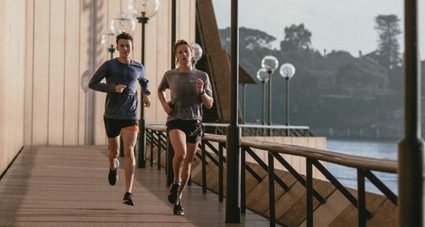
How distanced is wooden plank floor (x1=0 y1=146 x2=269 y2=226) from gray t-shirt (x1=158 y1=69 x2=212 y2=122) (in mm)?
1072

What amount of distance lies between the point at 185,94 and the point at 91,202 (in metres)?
2.22

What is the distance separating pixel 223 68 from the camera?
33.5 meters

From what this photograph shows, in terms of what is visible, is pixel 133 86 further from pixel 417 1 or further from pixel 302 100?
pixel 302 100

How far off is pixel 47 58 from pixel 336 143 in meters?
159

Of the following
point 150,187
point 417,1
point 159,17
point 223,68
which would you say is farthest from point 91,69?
point 417,1

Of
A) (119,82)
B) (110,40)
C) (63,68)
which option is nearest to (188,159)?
(119,82)

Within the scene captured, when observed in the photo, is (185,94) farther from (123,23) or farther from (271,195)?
(123,23)

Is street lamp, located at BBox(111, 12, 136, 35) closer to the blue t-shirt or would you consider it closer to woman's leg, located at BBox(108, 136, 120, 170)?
woman's leg, located at BBox(108, 136, 120, 170)

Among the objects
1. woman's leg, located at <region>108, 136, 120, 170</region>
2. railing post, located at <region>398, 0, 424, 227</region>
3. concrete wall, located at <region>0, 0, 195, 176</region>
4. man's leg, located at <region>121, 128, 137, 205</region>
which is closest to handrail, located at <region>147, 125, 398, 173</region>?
railing post, located at <region>398, 0, 424, 227</region>

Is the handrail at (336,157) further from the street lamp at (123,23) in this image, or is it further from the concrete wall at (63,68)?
the concrete wall at (63,68)

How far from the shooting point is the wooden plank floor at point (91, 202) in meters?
7.22

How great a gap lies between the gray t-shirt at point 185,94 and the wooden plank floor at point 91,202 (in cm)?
107

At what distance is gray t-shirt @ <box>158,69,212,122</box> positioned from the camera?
748 centimetres

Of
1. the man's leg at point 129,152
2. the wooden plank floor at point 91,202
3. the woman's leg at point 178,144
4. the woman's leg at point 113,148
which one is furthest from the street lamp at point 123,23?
the woman's leg at point 178,144
